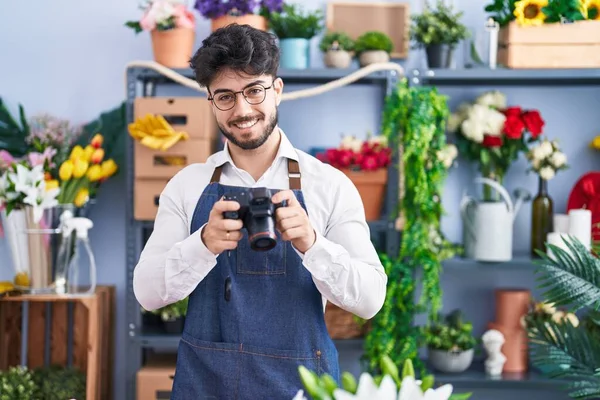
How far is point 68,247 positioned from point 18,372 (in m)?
0.52

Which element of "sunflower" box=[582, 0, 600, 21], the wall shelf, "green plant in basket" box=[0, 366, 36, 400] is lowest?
"green plant in basket" box=[0, 366, 36, 400]

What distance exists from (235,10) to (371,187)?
0.87m

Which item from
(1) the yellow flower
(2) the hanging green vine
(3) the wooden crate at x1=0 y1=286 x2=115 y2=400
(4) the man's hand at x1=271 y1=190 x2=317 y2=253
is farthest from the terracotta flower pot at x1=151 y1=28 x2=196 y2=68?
(4) the man's hand at x1=271 y1=190 x2=317 y2=253

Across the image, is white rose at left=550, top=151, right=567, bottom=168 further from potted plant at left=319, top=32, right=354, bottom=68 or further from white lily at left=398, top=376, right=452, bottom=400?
white lily at left=398, top=376, right=452, bottom=400

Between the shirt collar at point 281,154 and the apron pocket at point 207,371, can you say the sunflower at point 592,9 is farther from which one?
the apron pocket at point 207,371

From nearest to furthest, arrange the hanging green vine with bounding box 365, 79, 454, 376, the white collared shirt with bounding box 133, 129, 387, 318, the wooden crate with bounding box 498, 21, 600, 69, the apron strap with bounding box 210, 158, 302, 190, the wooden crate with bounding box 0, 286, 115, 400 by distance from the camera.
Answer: the white collared shirt with bounding box 133, 129, 387, 318 < the apron strap with bounding box 210, 158, 302, 190 < the hanging green vine with bounding box 365, 79, 454, 376 < the wooden crate with bounding box 498, 21, 600, 69 < the wooden crate with bounding box 0, 286, 115, 400

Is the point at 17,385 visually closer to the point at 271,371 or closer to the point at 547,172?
the point at 271,371

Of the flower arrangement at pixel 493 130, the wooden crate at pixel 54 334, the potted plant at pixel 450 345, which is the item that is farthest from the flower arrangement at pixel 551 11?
the wooden crate at pixel 54 334

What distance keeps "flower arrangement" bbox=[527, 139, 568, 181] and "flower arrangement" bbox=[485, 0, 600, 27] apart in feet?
1.61

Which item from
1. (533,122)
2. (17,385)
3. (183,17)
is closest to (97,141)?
(183,17)

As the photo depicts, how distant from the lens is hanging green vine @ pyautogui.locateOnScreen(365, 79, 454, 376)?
3.01 metres

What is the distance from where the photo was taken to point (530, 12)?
3.14m

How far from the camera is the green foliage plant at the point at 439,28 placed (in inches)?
125

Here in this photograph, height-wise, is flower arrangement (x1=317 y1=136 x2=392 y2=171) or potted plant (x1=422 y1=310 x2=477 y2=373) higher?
flower arrangement (x1=317 y1=136 x2=392 y2=171)
